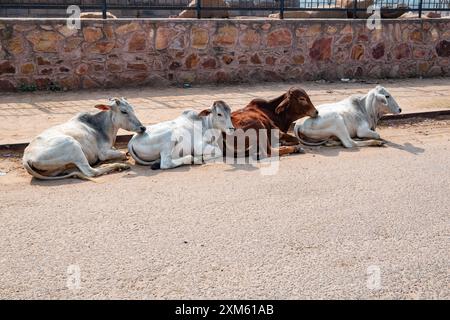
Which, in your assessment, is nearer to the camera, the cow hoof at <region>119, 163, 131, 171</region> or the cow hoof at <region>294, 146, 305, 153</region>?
the cow hoof at <region>119, 163, 131, 171</region>

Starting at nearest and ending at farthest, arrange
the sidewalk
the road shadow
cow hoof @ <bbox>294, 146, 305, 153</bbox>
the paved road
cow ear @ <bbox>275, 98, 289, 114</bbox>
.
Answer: the paved road
cow hoof @ <bbox>294, 146, 305, 153</bbox>
the road shadow
cow ear @ <bbox>275, 98, 289, 114</bbox>
the sidewalk

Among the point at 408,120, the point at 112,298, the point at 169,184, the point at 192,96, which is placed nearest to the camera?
the point at 112,298

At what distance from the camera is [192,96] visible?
1120 centimetres

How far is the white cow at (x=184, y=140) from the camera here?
7.12 m

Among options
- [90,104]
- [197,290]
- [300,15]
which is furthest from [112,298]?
[300,15]

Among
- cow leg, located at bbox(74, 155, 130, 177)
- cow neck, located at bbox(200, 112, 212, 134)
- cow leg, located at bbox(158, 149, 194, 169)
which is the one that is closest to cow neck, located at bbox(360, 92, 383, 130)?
cow neck, located at bbox(200, 112, 212, 134)

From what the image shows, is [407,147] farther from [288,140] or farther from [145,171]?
[145,171]

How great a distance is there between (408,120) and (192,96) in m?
3.95

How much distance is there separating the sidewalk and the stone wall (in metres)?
0.37

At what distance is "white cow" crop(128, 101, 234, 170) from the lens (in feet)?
23.4

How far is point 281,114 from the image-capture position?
26.7 feet

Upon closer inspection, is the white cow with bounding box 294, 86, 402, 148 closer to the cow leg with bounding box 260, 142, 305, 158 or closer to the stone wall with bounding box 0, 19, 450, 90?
the cow leg with bounding box 260, 142, 305, 158

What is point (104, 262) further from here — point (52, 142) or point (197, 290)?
point (52, 142)

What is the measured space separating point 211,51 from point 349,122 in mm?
4885
